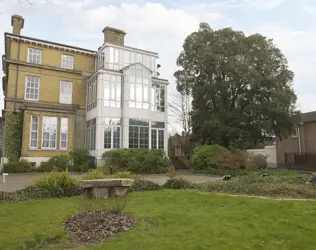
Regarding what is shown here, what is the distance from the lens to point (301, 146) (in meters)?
35.0

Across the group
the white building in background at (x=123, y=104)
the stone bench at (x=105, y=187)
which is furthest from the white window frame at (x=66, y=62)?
the stone bench at (x=105, y=187)

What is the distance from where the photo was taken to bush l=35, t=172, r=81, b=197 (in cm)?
1075

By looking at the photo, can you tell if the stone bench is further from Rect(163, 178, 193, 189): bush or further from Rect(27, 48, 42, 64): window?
Rect(27, 48, 42, 64): window

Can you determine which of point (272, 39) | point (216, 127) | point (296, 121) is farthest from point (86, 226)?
point (272, 39)

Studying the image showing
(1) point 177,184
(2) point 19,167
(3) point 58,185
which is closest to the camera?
(3) point 58,185

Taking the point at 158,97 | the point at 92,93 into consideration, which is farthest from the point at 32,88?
the point at 158,97

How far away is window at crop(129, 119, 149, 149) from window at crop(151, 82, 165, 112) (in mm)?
2216

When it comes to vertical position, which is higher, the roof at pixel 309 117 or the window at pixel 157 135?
the roof at pixel 309 117

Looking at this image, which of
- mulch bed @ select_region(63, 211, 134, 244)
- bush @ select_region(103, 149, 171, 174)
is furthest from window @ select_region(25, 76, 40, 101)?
mulch bed @ select_region(63, 211, 134, 244)

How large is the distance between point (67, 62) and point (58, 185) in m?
21.1

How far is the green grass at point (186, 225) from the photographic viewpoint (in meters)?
5.54

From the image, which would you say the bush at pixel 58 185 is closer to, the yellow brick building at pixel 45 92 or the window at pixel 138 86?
the yellow brick building at pixel 45 92

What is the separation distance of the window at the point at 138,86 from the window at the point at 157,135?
208 cm

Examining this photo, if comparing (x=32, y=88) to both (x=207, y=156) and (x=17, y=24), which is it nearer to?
(x=17, y=24)
